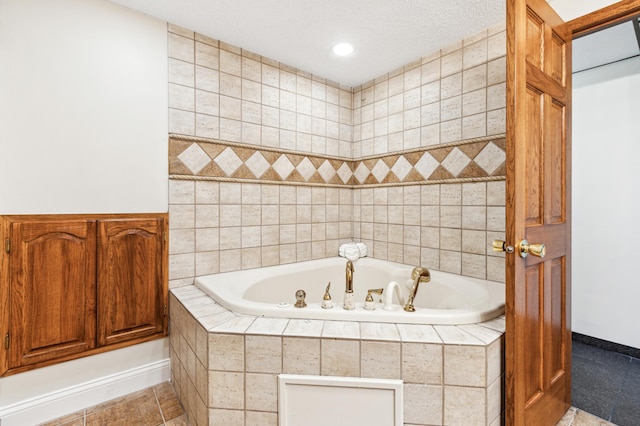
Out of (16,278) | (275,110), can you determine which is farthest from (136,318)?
(275,110)

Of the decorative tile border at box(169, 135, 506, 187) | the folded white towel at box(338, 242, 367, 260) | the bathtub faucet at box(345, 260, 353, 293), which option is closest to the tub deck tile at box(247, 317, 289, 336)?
the bathtub faucet at box(345, 260, 353, 293)

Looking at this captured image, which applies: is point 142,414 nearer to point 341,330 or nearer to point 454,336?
point 341,330

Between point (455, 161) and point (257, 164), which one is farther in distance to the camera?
point (257, 164)

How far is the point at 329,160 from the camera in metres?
2.66

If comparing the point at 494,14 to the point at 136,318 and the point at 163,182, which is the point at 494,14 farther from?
the point at 136,318

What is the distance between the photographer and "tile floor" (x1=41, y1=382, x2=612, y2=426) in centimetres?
147

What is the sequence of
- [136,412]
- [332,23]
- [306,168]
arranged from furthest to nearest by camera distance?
[306,168]
[332,23]
[136,412]

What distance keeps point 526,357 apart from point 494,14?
189 cm

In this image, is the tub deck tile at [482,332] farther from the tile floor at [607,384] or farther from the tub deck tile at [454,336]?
the tile floor at [607,384]

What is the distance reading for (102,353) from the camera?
1.64m

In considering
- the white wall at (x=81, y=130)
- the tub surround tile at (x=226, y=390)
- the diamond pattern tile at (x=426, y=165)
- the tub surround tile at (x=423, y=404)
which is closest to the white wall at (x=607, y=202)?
the diamond pattern tile at (x=426, y=165)

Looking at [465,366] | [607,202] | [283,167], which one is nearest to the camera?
[465,366]

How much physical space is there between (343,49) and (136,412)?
257cm

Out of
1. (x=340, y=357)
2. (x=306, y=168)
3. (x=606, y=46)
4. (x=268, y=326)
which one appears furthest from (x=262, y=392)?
(x=606, y=46)
